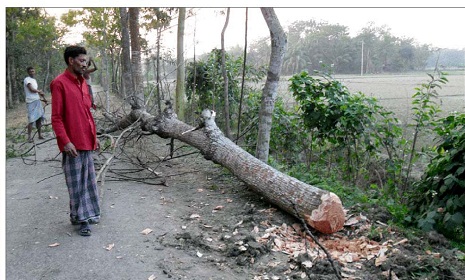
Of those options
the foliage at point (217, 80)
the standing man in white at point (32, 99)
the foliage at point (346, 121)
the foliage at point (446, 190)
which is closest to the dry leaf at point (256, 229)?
the foliage at point (446, 190)

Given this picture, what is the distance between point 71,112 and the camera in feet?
12.3

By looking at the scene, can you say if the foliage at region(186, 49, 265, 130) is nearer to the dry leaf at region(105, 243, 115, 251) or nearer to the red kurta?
the red kurta

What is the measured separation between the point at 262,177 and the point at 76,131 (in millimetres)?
2111

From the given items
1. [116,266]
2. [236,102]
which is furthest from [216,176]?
[236,102]

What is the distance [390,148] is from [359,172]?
68 centimetres

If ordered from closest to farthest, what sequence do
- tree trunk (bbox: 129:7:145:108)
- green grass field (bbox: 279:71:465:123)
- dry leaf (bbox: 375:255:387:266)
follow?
dry leaf (bbox: 375:255:387:266) → green grass field (bbox: 279:71:465:123) → tree trunk (bbox: 129:7:145:108)

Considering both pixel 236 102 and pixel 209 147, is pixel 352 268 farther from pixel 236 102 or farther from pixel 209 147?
pixel 236 102

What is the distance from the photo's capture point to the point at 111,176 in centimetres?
596

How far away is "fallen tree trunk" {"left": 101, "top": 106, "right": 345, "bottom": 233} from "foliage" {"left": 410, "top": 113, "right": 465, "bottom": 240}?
3.08 ft

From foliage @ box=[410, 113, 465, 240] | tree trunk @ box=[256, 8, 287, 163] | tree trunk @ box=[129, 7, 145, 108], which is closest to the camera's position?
foliage @ box=[410, 113, 465, 240]

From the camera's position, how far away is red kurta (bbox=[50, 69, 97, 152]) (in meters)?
3.67

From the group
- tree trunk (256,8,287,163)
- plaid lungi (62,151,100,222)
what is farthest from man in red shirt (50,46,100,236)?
tree trunk (256,8,287,163)

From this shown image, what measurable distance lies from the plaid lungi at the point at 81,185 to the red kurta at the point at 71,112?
14cm

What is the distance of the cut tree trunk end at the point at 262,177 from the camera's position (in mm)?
3885
